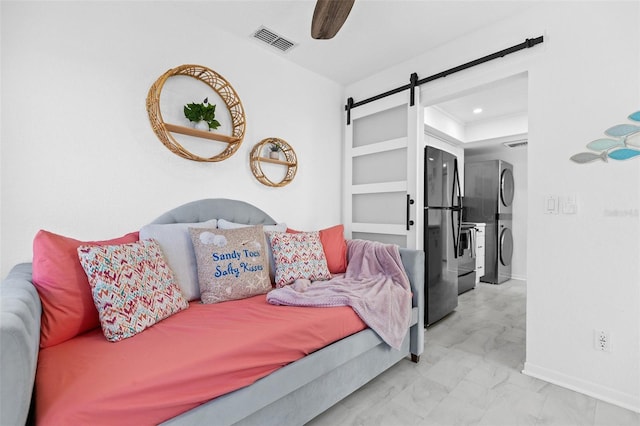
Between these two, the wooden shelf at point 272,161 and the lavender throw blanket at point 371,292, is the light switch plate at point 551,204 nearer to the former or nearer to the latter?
the lavender throw blanket at point 371,292

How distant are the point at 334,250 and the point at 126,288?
1505 millimetres

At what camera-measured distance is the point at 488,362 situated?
2.22 m

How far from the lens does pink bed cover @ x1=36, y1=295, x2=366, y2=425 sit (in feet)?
3.01

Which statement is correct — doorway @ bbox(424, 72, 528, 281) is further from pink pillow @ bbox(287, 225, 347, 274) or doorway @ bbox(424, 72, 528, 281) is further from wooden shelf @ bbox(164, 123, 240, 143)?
wooden shelf @ bbox(164, 123, 240, 143)

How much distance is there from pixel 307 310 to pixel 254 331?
378 mm

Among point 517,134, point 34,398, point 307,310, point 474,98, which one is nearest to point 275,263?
point 307,310

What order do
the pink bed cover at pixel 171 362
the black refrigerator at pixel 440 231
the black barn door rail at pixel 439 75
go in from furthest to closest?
the black refrigerator at pixel 440 231, the black barn door rail at pixel 439 75, the pink bed cover at pixel 171 362

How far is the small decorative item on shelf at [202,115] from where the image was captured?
2.15m

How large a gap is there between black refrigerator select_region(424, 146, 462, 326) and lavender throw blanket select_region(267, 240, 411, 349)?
75 centimetres

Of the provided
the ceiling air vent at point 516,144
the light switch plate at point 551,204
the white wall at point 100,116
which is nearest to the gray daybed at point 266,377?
the white wall at point 100,116

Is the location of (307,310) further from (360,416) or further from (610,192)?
(610,192)

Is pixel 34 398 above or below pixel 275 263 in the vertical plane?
below

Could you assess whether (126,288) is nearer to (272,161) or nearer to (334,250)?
(334,250)

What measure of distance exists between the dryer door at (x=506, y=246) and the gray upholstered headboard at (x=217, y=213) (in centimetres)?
390
